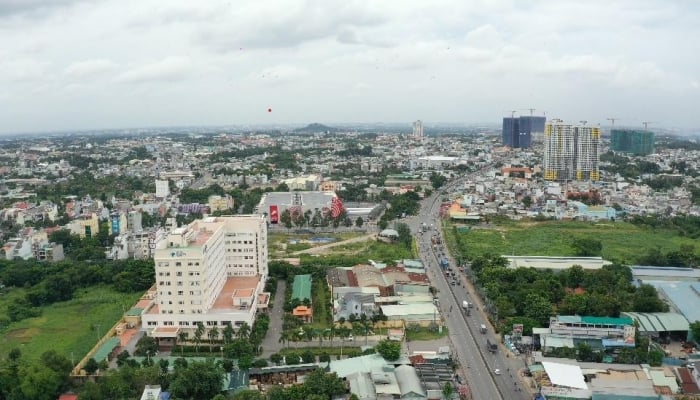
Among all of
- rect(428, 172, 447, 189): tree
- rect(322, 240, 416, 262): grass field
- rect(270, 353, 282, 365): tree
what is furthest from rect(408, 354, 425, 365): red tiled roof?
rect(428, 172, 447, 189): tree

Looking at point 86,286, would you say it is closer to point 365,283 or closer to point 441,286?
point 365,283

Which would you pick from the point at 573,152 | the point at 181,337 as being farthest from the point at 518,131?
the point at 181,337

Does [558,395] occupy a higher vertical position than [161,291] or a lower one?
lower

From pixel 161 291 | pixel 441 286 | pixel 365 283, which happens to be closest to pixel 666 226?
pixel 441 286

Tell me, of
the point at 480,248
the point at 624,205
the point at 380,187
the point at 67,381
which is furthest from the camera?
the point at 380,187

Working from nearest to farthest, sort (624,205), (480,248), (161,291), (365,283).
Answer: (161,291)
(365,283)
(480,248)
(624,205)

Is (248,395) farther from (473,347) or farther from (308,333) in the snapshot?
(473,347)
